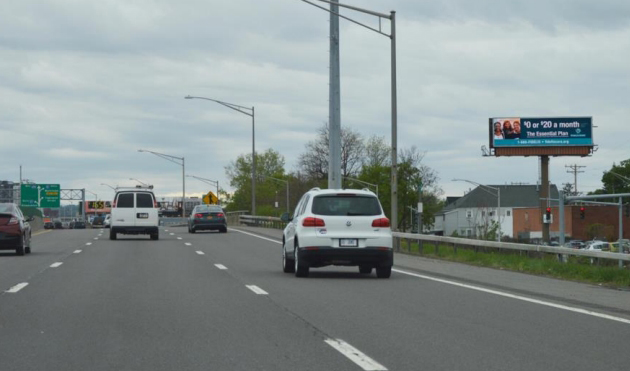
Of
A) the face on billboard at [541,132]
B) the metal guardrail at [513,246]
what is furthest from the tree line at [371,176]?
the metal guardrail at [513,246]

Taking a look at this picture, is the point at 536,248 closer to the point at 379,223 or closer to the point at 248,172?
the point at 379,223

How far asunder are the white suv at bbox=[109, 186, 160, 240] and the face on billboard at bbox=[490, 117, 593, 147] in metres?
Answer: 71.0

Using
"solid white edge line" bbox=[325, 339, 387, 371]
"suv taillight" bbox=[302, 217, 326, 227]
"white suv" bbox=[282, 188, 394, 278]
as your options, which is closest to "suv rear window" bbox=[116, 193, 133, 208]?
"white suv" bbox=[282, 188, 394, 278]

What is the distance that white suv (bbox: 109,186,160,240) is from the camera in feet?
137

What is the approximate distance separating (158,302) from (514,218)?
442 ft

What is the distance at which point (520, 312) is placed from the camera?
43.4ft

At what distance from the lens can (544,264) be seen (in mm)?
22828

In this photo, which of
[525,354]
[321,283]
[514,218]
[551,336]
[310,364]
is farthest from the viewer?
[514,218]

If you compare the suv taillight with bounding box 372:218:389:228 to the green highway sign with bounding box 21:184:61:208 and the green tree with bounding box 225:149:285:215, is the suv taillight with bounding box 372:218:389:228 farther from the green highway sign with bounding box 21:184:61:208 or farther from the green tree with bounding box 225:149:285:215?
the green tree with bounding box 225:149:285:215

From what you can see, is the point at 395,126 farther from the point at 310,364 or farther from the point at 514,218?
the point at 514,218

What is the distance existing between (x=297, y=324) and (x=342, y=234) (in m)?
7.86

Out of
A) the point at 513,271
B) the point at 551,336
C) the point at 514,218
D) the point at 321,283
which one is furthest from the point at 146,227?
the point at 514,218

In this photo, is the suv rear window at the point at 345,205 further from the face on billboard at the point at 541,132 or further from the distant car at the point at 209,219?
the face on billboard at the point at 541,132

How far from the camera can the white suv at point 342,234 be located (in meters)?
19.5
